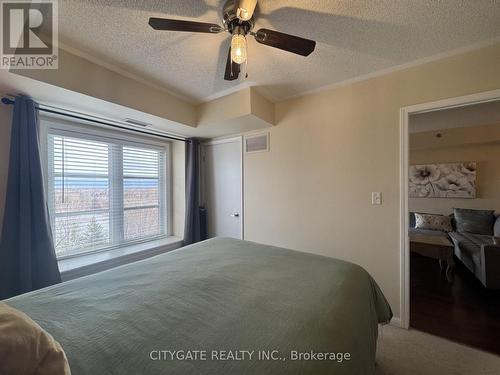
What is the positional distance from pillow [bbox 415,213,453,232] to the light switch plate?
2.77m

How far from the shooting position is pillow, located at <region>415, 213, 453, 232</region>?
3778 mm

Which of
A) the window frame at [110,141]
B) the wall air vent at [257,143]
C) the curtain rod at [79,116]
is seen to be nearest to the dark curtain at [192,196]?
the window frame at [110,141]

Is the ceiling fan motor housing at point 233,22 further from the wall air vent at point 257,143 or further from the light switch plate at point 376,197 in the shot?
the light switch plate at point 376,197


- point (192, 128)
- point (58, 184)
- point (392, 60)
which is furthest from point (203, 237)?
point (392, 60)

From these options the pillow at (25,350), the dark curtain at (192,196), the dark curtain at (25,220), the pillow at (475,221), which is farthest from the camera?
the pillow at (475,221)

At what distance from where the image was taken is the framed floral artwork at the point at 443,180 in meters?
3.82

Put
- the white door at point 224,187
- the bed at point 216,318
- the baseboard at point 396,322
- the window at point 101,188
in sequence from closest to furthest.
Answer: the bed at point 216,318
the baseboard at point 396,322
the window at point 101,188
the white door at point 224,187

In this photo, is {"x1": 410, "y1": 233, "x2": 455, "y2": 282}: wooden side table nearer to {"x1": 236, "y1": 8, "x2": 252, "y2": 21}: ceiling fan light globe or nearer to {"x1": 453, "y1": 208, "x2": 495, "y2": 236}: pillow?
{"x1": 453, "y1": 208, "x2": 495, "y2": 236}: pillow

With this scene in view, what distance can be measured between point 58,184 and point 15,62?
1.22 meters

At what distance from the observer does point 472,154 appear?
3867mm

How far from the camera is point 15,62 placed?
4.80 feet

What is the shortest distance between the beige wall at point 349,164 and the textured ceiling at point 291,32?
218 mm

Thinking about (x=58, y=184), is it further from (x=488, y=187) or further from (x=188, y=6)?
(x=488, y=187)

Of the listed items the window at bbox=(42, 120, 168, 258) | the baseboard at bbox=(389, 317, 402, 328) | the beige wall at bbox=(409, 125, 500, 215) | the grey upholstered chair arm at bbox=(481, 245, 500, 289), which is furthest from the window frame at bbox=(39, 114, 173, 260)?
the beige wall at bbox=(409, 125, 500, 215)
